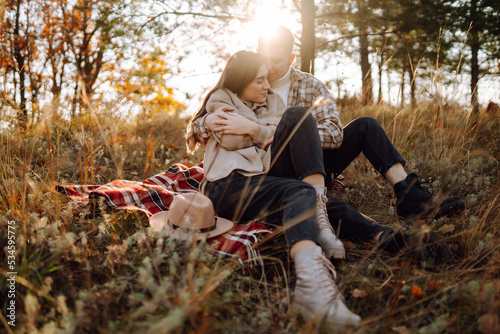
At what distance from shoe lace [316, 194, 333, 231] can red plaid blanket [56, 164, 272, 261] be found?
330 mm

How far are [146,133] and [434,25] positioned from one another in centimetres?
594

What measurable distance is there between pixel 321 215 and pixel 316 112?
104 cm

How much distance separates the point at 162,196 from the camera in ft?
8.87

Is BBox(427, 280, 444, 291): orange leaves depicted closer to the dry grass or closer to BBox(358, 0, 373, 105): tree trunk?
the dry grass

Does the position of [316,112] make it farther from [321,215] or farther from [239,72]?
[321,215]

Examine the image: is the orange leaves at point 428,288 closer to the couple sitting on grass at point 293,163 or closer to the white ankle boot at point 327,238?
the couple sitting on grass at point 293,163

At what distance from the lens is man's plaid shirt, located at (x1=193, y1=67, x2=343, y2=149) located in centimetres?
256

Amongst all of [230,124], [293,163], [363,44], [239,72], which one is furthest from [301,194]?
[363,44]

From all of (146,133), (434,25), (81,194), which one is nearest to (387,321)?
(81,194)

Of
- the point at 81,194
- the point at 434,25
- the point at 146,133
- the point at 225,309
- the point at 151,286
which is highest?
the point at 434,25

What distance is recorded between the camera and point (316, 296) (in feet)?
4.96

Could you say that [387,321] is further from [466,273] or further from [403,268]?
[466,273]

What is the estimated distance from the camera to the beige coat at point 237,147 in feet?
7.61

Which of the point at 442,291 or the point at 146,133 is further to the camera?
the point at 146,133
